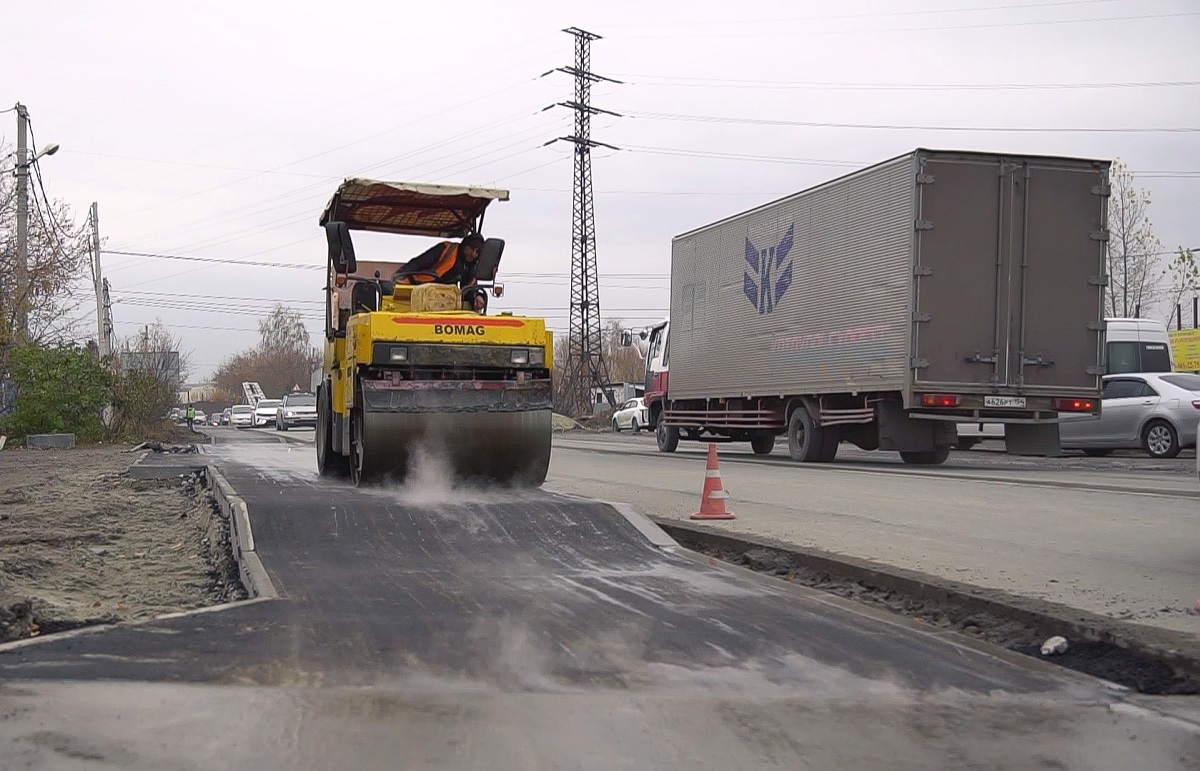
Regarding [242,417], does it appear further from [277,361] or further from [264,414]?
[277,361]

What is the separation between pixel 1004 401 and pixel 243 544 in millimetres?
12849

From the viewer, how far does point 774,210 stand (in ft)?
73.3

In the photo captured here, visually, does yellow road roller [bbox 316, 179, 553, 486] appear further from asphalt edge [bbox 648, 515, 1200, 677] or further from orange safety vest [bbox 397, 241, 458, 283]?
asphalt edge [bbox 648, 515, 1200, 677]

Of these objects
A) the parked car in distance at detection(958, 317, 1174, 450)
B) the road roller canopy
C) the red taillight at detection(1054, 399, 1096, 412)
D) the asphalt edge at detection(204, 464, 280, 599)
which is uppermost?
the road roller canopy

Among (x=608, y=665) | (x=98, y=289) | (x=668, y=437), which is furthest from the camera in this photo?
(x=98, y=289)

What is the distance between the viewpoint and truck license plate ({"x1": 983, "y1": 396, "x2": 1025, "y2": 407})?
715 inches

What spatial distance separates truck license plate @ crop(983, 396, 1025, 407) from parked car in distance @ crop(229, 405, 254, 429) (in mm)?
48926

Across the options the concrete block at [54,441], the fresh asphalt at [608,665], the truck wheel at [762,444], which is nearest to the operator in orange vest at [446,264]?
the fresh asphalt at [608,665]

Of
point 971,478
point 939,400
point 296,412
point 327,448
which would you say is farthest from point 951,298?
point 296,412

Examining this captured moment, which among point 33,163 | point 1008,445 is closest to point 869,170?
point 1008,445

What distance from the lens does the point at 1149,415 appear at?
21844 millimetres

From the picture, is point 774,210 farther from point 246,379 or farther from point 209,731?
point 246,379

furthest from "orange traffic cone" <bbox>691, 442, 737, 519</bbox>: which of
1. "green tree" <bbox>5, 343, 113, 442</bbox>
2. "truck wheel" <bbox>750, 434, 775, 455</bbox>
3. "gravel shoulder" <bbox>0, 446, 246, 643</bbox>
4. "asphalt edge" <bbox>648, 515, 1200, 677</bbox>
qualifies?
"green tree" <bbox>5, 343, 113, 442</bbox>

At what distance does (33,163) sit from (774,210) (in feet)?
66.0
